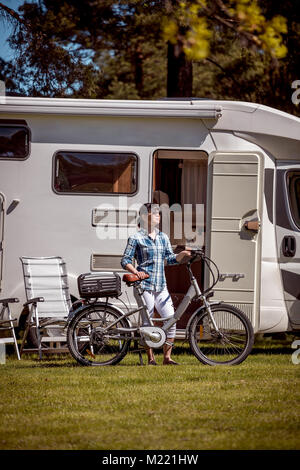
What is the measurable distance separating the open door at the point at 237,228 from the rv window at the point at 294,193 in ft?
1.67

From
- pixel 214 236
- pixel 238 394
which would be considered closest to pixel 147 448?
pixel 238 394

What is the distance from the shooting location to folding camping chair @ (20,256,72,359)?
29.6 ft

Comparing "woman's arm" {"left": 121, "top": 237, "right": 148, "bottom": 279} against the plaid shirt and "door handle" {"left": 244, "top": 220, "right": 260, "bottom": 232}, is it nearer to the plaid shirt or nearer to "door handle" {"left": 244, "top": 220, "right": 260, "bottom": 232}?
the plaid shirt

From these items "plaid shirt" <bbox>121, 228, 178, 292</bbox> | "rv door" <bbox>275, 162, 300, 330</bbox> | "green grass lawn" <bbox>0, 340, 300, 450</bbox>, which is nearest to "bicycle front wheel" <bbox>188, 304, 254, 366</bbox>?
"green grass lawn" <bbox>0, 340, 300, 450</bbox>

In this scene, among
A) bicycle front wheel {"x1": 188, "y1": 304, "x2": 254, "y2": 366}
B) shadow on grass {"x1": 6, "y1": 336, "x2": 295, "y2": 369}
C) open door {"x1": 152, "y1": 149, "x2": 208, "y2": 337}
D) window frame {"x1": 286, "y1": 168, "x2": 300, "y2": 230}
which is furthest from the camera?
open door {"x1": 152, "y1": 149, "x2": 208, "y2": 337}

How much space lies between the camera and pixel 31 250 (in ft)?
30.3

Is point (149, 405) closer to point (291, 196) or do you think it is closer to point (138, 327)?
point (138, 327)

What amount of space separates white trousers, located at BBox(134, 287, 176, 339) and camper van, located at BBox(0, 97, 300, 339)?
69cm

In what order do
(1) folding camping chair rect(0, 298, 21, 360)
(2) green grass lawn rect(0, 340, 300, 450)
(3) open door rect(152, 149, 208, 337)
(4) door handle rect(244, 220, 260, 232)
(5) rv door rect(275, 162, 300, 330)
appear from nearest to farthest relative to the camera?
(2) green grass lawn rect(0, 340, 300, 450) < (1) folding camping chair rect(0, 298, 21, 360) < (4) door handle rect(244, 220, 260, 232) < (5) rv door rect(275, 162, 300, 330) < (3) open door rect(152, 149, 208, 337)

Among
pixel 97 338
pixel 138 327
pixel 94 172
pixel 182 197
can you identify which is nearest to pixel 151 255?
pixel 138 327

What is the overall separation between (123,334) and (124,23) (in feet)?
31.4

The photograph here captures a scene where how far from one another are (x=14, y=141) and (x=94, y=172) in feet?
3.29

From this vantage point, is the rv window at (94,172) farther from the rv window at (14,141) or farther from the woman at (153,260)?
the woman at (153,260)

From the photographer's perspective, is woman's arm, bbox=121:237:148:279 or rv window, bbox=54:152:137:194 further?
rv window, bbox=54:152:137:194
